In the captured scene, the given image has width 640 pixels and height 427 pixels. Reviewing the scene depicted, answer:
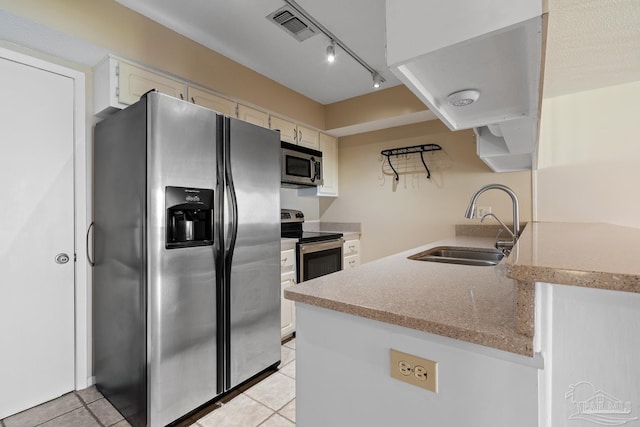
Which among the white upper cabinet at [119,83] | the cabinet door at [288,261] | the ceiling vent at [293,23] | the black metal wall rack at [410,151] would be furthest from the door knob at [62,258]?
the black metal wall rack at [410,151]

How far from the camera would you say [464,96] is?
94cm

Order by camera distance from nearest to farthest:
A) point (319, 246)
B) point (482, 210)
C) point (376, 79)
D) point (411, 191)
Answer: point (376, 79) → point (482, 210) → point (319, 246) → point (411, 191)

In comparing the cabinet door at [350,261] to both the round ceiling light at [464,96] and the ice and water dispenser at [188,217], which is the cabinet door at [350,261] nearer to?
the ice and water dispenser at [188,217]

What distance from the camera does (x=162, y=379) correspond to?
5.09 ft

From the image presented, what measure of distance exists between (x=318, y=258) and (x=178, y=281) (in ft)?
4.88

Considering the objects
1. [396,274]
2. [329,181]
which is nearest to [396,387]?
[396,274]

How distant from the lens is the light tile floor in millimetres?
1647

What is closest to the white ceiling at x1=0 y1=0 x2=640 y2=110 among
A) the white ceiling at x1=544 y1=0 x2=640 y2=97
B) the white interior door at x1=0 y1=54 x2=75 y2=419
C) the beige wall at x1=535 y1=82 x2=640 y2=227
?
the white ceiling at x1=544 y1=0 x2=640 y2=97

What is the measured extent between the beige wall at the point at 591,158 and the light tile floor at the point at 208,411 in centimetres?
250

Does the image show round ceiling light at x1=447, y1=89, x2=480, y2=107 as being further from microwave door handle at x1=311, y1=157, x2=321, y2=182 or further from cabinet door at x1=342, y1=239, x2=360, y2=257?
cabinet door at x1=342, y1=239, x2=360, y2=257

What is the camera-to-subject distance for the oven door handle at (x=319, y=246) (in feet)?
8.98

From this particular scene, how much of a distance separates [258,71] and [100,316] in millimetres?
2290

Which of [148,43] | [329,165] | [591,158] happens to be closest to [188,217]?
[148,43]

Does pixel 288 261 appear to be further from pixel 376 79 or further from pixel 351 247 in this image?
pixel 376 79
